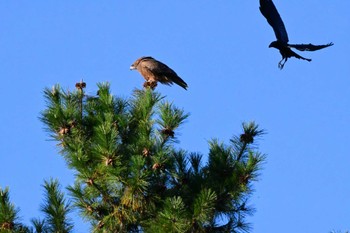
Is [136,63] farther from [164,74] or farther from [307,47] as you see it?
[307,47]

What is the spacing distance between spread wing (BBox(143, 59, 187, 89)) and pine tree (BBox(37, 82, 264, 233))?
3.50 meters

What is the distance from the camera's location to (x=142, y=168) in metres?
8.62

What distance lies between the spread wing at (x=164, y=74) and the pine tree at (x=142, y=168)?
138 inches

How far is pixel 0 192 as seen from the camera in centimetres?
851

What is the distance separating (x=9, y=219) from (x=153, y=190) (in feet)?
4.24

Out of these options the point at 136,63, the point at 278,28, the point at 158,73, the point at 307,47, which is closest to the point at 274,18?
the point at 278,28

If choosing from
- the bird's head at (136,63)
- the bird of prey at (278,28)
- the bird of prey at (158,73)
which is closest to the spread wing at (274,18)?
the bird of prey at (278,28)

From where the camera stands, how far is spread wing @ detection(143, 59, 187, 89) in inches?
504

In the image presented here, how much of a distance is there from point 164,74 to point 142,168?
14.3ft

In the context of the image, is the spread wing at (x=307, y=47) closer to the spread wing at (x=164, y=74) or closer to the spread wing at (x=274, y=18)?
the spread wing at (x=274, y=18)

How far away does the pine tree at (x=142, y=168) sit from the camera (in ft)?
28.1

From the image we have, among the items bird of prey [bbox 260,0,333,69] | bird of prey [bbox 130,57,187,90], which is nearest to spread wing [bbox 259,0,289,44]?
bird of prey [bbox 260,0,333,69]

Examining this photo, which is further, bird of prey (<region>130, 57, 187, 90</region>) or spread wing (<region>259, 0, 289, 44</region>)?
bird of prey (<region>130, 57, 187, 90</region>)

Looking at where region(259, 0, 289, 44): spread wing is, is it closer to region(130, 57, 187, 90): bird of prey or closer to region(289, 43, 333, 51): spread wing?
region(289, 43, 333, 51): spread wing
